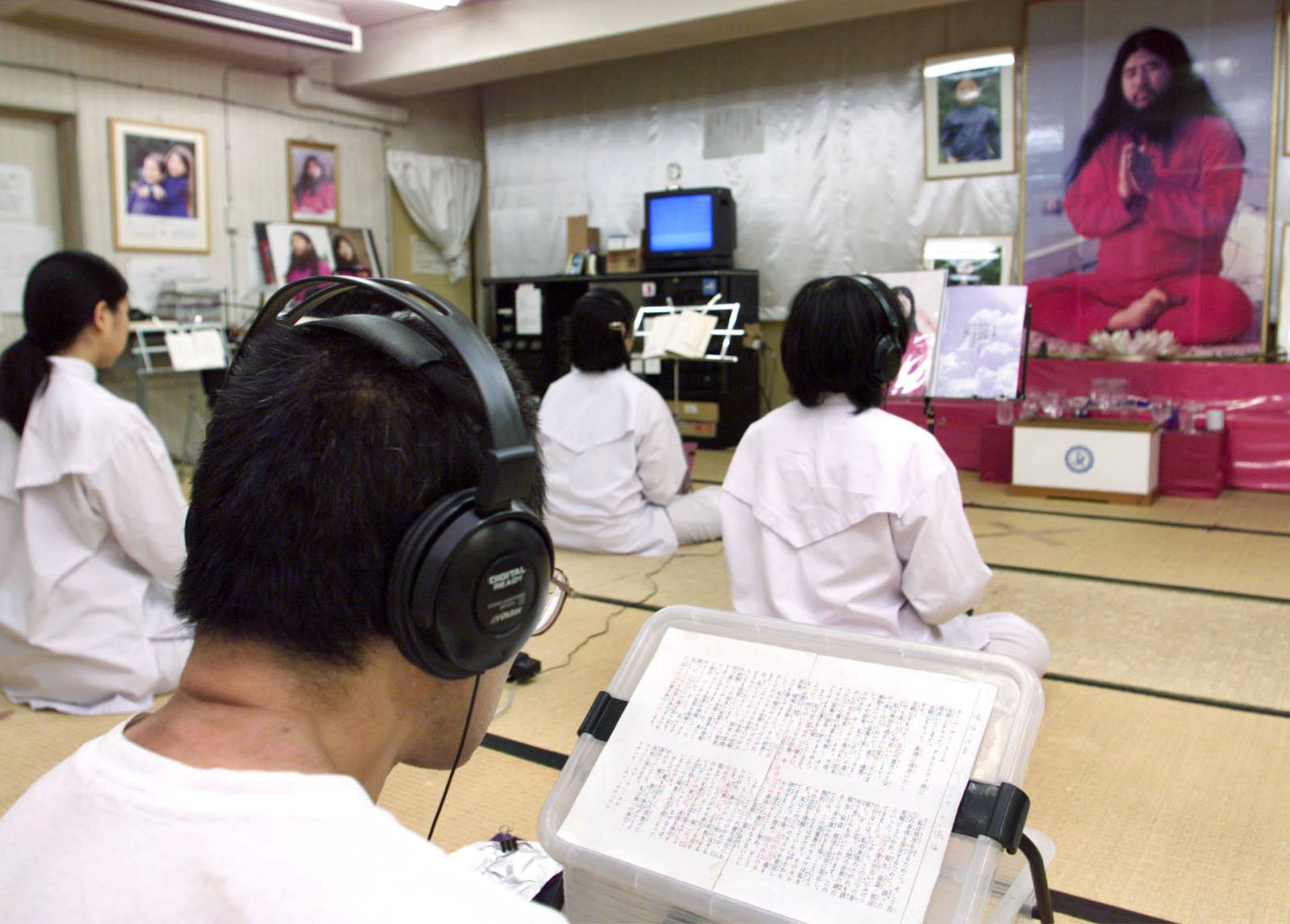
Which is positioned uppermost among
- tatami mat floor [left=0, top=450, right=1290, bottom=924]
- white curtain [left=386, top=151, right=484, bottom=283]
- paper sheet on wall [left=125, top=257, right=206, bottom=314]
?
white curtain [left=386, top=151, right=484, bottom=283]

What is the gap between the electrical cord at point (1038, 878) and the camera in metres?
0.95

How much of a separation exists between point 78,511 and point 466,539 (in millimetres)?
2060

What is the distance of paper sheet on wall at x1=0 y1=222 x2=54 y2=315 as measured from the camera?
565 cm

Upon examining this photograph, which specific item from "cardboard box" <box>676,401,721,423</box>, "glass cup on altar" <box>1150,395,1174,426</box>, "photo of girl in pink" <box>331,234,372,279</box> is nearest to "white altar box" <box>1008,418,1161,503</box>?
"glass cup on altar" <box>1150,395,1174,426</box>

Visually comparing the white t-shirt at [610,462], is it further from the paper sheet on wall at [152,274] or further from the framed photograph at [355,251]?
the framed photograph at [355,251]

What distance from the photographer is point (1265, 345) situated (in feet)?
16.6

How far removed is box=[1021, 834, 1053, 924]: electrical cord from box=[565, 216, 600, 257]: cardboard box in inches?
255

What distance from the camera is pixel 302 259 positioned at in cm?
691

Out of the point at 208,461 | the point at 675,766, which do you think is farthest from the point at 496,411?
the point at 675,766

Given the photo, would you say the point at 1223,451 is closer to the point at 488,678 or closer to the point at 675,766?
the point at 675,766

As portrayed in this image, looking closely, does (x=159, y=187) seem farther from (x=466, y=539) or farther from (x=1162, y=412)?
(x=466, y=539)

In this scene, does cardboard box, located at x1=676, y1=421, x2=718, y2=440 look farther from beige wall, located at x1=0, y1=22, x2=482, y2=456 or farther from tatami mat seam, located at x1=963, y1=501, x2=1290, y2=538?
beige wall, located at x1=0, y1=22, x2=482, y2=456

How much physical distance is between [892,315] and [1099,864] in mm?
1002

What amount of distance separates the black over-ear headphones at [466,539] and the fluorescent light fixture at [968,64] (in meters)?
5.50
